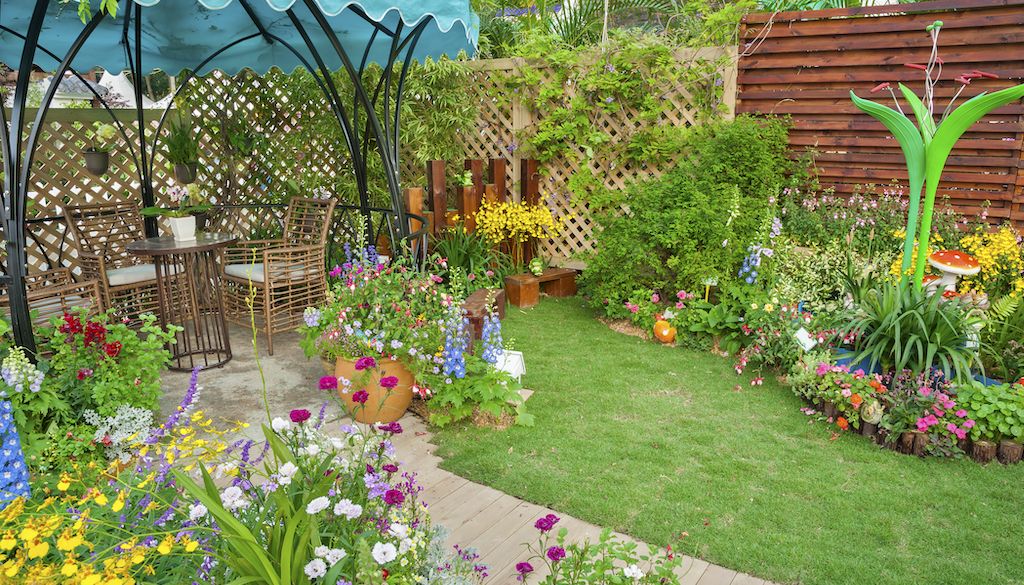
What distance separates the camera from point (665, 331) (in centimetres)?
466

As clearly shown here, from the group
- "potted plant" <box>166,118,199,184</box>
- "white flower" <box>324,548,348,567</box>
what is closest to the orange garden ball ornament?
"white flower" <box>324,548,348,567</box>

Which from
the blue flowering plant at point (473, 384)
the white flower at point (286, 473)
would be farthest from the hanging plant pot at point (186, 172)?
the white flower at point (286, 473)

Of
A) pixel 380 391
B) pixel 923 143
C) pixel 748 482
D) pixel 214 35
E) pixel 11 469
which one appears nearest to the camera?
pixel 11 469

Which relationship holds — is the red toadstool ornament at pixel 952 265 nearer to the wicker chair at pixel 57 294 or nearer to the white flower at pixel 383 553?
the white flower at pixel 383 553

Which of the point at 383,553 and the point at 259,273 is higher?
the point at 259,273

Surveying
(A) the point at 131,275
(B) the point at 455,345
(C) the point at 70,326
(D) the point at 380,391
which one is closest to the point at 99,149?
(A) the point at 131,275

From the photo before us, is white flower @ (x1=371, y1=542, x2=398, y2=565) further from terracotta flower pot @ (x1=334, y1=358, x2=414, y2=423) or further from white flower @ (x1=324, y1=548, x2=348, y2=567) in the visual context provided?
terracotta flower pot @ (x1=334, y1=358, x2=414, y2=423)

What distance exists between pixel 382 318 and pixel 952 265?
3140 mm

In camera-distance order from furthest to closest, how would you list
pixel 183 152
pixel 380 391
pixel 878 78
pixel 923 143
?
1. pixel 183 152
2. pixel 878 78
3. pixel 923 143
4. pixel 380 391

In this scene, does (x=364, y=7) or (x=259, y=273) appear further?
(x=259, y=273)

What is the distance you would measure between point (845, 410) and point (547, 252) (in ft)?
11.3

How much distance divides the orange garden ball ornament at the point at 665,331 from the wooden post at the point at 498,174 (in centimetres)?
199

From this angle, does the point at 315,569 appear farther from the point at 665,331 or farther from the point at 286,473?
the point at 665,331

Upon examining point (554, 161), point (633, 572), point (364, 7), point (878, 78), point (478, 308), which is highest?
point (364, 7)
